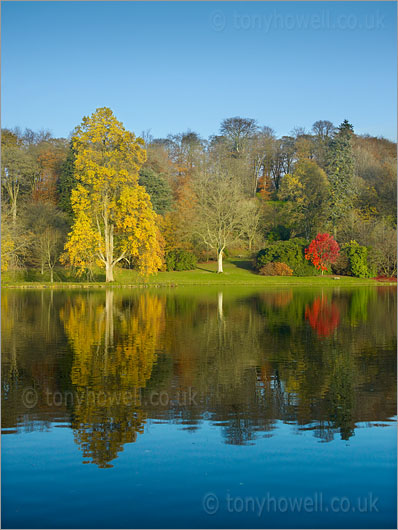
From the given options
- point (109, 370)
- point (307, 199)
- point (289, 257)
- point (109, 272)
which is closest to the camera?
point (109, 370)

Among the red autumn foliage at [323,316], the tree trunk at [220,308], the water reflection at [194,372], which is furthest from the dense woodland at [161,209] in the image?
the water reflection at [194,372]

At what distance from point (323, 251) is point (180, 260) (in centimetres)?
1436

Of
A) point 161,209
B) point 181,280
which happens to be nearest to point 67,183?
point 161,209

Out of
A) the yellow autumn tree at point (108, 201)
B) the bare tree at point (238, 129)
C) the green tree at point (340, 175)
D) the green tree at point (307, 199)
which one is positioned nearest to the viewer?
the yellow autumn tree at point (108, 201)

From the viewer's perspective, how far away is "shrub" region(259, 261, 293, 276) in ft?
188

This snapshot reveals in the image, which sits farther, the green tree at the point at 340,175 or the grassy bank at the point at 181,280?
the green tree at the point at 340,175

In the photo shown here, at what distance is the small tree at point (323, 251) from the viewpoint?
189 feet

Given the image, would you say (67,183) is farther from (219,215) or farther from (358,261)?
(358,261)

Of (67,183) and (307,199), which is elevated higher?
(67,183)

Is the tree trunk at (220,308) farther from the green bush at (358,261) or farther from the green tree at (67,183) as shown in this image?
the green tree at (67,183)

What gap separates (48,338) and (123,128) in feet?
106

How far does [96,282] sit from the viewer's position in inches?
1908

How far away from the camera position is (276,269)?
188ft

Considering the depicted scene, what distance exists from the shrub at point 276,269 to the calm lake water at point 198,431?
37618mm
